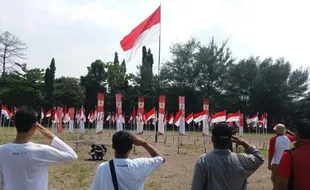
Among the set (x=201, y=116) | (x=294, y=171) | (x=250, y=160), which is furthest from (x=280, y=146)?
(x=201, y=116)

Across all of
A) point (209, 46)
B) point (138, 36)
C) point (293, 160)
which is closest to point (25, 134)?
point (293, 160)

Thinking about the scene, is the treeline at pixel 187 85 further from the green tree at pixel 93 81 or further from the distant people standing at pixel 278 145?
the distant people standing at pixel 278 145

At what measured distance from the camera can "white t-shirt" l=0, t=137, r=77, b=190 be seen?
10.3 ft

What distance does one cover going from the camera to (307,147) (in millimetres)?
3721

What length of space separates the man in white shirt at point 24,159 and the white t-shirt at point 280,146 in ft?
19.0

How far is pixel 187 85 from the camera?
60.4 meters

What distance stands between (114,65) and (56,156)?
58.1 metres

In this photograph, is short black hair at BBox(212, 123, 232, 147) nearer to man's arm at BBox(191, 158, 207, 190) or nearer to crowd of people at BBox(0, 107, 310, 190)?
crowd of people at BBox(0, 107, 310, 190)

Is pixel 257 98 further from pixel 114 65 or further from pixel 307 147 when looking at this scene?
pixel 307 147

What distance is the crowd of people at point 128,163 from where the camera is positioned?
122 inches

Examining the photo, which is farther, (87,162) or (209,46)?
(209,46)

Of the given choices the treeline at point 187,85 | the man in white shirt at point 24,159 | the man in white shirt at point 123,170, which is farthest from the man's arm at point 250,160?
the treeline at point 187,85

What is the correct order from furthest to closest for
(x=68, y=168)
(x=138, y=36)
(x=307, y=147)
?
(x=138, y=36) < (x=68, y=168) < (x=307, y=147)

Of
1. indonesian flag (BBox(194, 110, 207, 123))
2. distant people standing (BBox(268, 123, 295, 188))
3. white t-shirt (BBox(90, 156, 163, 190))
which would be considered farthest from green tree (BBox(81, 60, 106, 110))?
white t-shirt (BBox(90, 156, 163, 190))
